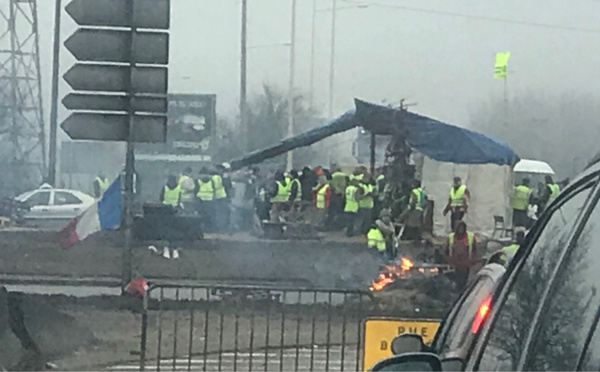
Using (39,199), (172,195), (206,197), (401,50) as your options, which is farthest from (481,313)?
(39,199)

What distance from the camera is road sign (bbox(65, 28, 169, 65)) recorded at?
3826mm

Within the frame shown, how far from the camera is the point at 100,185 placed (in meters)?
3.85

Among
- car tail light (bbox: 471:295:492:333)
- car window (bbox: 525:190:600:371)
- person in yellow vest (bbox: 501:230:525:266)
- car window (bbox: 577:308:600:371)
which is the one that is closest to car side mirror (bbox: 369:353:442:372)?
car window (bbox: 525:190:600:371)

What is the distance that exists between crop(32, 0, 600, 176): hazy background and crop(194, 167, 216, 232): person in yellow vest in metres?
0.24

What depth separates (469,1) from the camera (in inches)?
148

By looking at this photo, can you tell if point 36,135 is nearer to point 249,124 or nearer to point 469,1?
point 249,124

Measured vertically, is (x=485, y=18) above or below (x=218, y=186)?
above

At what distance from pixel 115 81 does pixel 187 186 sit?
1.52ft

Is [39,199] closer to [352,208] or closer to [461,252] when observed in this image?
[352,208]

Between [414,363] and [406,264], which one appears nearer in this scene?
[414,363]

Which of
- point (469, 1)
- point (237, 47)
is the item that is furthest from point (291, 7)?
point (469, 1)

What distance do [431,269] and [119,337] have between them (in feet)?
3.90

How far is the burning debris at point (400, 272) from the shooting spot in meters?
3.95

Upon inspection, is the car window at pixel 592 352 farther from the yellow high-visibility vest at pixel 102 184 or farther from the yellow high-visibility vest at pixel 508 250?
the yellow high-visibility vest at pixel 102 184
